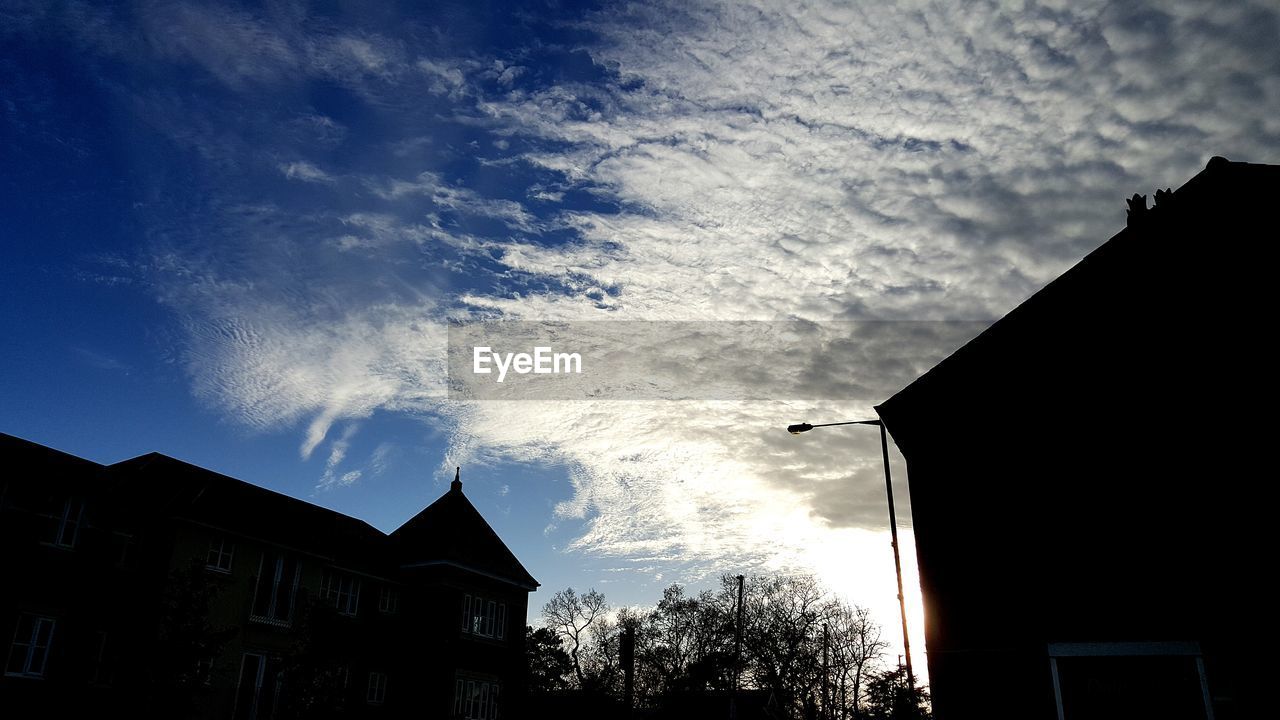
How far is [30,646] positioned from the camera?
24.4 metres

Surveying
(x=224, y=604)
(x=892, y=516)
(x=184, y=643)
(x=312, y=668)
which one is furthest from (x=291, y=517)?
(x=892, y=516)

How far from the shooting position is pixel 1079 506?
14266 millimetres

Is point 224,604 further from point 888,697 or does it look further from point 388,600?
point 888,697

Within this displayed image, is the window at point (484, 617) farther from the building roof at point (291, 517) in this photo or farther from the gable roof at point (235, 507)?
the gable roof at point (235, 507)

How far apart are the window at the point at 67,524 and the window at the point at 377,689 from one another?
1487 cm

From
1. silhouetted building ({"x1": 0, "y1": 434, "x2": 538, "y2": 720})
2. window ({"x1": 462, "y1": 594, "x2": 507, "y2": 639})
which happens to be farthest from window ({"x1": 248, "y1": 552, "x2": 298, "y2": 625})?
window ({"x1": 462, "y1": 594, "x2": 507, "y2": 639})

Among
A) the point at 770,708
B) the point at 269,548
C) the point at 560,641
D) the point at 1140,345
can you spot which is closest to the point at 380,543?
the point at 269,548

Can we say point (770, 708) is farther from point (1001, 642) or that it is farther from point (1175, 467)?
point (1175, 467)

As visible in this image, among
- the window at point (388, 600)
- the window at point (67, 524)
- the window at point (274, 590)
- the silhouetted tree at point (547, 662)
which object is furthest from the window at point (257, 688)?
the silhouetted tree at point (547, 662)

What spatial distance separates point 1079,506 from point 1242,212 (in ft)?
19.0

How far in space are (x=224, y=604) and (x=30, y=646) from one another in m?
6.33

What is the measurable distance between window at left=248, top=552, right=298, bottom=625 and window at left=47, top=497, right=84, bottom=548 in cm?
683

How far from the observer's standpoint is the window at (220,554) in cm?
2997

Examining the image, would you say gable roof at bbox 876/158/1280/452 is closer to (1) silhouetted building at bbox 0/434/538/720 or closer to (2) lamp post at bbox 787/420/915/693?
(2) lamp post at bbox 787/420/915/693
